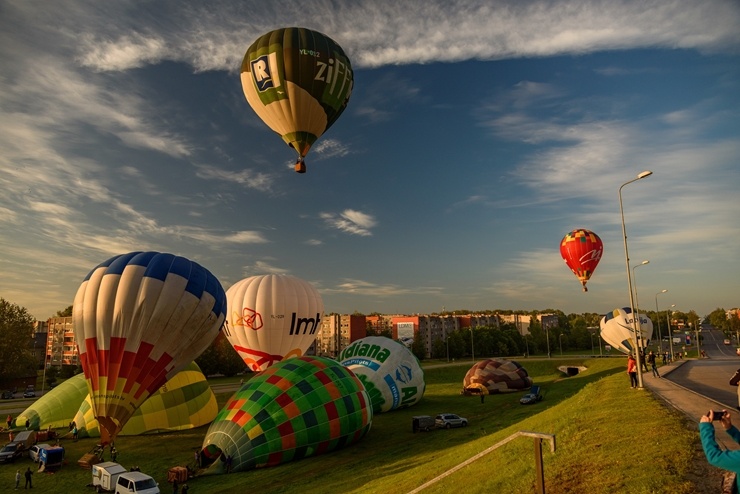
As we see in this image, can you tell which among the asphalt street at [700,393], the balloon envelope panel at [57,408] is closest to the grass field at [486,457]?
the asphalt street at [700,393]

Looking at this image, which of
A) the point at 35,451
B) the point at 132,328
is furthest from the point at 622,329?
the point at 35,451

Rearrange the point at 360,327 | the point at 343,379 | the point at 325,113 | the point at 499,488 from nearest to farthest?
1. the point at 499,488
2. the point at 343,379
3. the point at 325,113
4. the point at 360,327

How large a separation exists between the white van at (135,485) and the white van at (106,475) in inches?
45.3

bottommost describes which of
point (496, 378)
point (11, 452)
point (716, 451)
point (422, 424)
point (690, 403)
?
point (11, 452)

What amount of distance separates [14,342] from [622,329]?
3122 inches

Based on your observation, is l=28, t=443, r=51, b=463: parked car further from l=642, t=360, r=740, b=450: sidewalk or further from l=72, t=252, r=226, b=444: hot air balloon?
l=642, t=360, r=740, b=450: sidewalk

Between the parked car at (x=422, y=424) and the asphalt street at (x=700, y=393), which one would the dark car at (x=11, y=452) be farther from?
the asphalt street at (x=700, y=393)

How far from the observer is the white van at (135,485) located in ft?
57.7

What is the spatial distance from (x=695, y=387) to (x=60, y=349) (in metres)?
113

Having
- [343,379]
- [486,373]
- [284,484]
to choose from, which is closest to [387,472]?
[284,484]

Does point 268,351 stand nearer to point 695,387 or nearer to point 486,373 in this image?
point 486,373

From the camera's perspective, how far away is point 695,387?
2375 centimetres

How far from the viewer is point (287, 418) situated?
20516mm

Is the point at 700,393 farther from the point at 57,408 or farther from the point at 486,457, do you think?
the point at 57,408
